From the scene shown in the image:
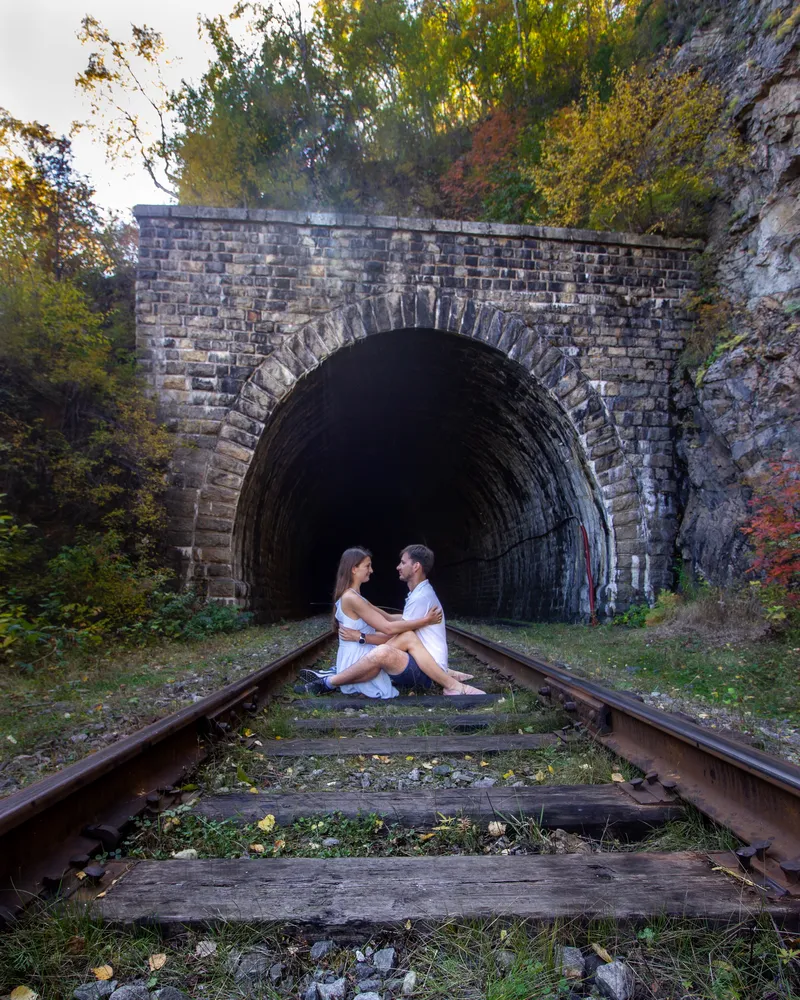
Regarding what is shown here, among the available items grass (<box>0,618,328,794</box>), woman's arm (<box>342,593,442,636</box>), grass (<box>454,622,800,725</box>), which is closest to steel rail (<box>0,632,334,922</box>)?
grass (<box>0,618,328,794</box>)

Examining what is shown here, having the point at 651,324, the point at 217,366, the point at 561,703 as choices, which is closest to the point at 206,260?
the point at 217,366

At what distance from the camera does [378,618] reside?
492cm

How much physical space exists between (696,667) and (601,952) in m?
5.31

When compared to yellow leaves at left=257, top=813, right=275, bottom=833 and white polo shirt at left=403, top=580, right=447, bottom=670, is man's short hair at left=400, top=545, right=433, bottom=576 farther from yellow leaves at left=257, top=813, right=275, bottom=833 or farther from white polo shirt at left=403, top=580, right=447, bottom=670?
yellow leaves at left=257, top=813, right=275, bottom=833

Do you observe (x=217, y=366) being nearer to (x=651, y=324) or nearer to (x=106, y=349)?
(x=106, y=349)

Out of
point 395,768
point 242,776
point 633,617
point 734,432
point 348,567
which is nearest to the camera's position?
point 242,776

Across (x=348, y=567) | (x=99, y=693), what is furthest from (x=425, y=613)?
(x=99, y=693)

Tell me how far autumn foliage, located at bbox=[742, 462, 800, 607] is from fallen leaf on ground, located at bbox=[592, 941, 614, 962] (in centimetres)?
622

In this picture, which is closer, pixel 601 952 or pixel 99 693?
pixel 601 952

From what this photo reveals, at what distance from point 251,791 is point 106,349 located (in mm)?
8549

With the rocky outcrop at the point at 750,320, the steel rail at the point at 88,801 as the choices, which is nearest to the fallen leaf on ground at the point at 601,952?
the steel rail at the point at 88,801

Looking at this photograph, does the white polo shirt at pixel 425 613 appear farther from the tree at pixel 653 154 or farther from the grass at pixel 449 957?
the tree at pixel 653 154

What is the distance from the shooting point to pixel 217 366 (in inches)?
430

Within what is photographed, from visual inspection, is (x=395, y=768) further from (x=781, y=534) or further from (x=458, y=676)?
(x=781, y=534)
